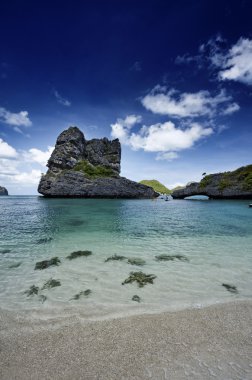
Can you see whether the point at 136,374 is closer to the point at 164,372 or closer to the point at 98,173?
the point at 164,372

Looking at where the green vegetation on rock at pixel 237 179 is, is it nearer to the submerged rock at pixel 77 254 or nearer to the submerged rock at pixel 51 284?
the submerged rock at pixel 77 254

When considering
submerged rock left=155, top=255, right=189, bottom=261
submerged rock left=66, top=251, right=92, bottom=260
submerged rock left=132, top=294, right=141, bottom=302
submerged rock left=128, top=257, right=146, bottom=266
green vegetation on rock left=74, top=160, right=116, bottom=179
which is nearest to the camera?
submerged rock left=132, top=294, right=141, bottom=302

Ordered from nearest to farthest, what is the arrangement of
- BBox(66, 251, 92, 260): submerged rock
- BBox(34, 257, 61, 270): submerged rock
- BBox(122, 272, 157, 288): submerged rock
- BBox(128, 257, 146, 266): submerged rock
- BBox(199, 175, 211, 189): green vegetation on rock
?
BBox(122, 272, 157, 288): submerged rock, BBox(34, 257, 61, 270): submerged rock, BBox(128, 257, 146, 266): submerged rock, BBox(66, 251, 92, 260): submerged rock, BBox(199, 175, 211, 189): green vegetation on rock

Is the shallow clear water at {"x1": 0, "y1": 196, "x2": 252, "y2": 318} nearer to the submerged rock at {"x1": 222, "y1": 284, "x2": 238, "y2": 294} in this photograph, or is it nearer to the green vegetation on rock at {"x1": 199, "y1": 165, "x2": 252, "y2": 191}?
the submerged rock at {"x1": 222, "y1": 284, "x2": 238, "y2": 294}

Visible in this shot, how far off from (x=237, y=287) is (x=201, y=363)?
14.2 feet

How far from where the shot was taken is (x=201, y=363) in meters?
3.49

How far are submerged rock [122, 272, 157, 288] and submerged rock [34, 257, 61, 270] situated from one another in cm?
387

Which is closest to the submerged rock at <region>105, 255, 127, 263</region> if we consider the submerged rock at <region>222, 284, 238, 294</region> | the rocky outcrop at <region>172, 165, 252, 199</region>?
the submerged rock at <region>222, 284, 238, 294</region>

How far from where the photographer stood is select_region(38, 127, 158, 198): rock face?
8450 centimetres

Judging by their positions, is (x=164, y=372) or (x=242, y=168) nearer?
(x=164, y=372)

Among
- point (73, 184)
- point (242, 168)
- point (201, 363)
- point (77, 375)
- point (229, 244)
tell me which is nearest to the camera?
point (77, 375)

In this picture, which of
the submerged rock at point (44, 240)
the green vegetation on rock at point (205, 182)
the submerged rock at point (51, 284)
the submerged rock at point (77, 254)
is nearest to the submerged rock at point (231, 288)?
the submerged rock at point (51, 284)

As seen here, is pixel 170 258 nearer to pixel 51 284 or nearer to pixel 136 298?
pixel 136 298

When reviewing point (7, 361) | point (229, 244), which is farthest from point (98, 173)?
point (7, 361)
